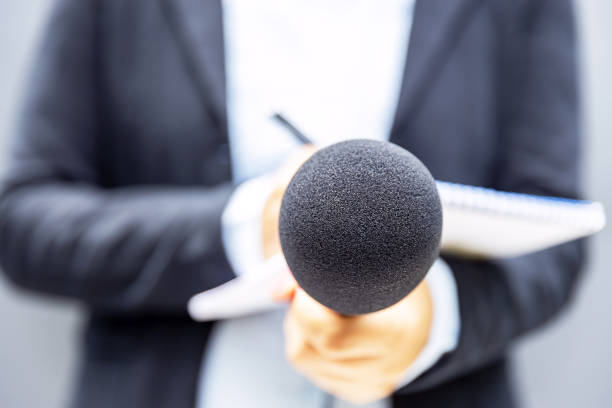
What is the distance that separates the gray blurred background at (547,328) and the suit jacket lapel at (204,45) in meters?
0.53

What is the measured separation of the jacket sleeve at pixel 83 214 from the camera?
413 millimetres

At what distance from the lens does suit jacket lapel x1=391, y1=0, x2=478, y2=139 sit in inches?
17.8

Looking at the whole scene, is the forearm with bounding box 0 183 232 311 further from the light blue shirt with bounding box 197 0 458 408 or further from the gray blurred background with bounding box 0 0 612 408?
the gray blurred background with bounding box 0 0 612 408

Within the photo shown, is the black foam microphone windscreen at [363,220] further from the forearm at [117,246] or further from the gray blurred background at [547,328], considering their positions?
the gray blurred background at [547,328]

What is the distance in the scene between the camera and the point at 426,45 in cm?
46

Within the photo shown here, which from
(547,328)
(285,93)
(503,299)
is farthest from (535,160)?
(547,328)

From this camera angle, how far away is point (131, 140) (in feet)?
1.63

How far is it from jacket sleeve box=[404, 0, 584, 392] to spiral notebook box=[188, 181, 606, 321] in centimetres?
9

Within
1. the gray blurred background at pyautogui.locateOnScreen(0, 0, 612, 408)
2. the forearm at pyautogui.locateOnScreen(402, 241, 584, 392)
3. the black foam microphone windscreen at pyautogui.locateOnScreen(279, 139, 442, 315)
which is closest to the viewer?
the black foam microphone windscreen at pyautogui.locateOnScreen(279, 139, 442, 315)

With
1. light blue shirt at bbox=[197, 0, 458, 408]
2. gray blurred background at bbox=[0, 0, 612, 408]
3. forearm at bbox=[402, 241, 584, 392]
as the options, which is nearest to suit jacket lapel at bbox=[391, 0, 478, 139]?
light blue shirt at bbox=[197, 0, 458, 408]

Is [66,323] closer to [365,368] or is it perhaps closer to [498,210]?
[365,368]

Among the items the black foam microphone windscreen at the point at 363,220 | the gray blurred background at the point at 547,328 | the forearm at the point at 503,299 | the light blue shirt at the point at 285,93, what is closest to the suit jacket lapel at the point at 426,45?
the light blue shirt at the point at 285,93

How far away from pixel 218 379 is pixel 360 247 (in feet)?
1.04

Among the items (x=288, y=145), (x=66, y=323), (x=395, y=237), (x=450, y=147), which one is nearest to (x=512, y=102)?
(x=450, y=147)
